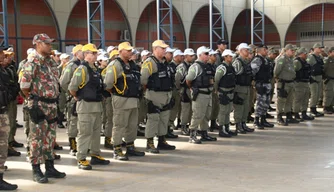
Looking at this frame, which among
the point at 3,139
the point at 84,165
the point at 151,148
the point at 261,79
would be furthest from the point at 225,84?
the point at 3,139

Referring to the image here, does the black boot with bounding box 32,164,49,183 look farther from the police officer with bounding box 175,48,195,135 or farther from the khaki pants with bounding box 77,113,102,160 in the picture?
the police officer with bounding box 175,48,195,135

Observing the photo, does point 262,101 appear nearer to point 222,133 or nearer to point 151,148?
point 222,133

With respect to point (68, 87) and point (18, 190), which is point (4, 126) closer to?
point (18, 190)

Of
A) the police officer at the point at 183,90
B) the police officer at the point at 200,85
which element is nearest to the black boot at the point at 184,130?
the police officer at the point at 183,90

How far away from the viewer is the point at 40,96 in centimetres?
588

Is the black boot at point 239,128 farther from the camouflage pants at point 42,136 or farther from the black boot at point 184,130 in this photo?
the camouflage pants at point 42,136

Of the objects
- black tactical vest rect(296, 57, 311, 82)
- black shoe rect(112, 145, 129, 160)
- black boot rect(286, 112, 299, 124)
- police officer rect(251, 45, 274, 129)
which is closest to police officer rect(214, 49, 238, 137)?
police officer rect(251, 45, 274, 129)

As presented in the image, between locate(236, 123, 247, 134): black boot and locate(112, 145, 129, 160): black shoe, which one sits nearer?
locate(112, 145, 129, 160): black shoe

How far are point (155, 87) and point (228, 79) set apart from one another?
1.97 meters

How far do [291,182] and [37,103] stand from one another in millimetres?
3497

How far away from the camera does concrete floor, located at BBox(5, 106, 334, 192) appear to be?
5695mm

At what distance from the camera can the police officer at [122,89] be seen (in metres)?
7.11

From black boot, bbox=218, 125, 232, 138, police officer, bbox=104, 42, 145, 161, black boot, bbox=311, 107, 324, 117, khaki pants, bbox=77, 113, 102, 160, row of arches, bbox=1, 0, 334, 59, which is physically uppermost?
row of arches, bbox=1, 0, 334, 59

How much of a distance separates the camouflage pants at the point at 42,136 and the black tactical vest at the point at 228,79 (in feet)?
13.7
